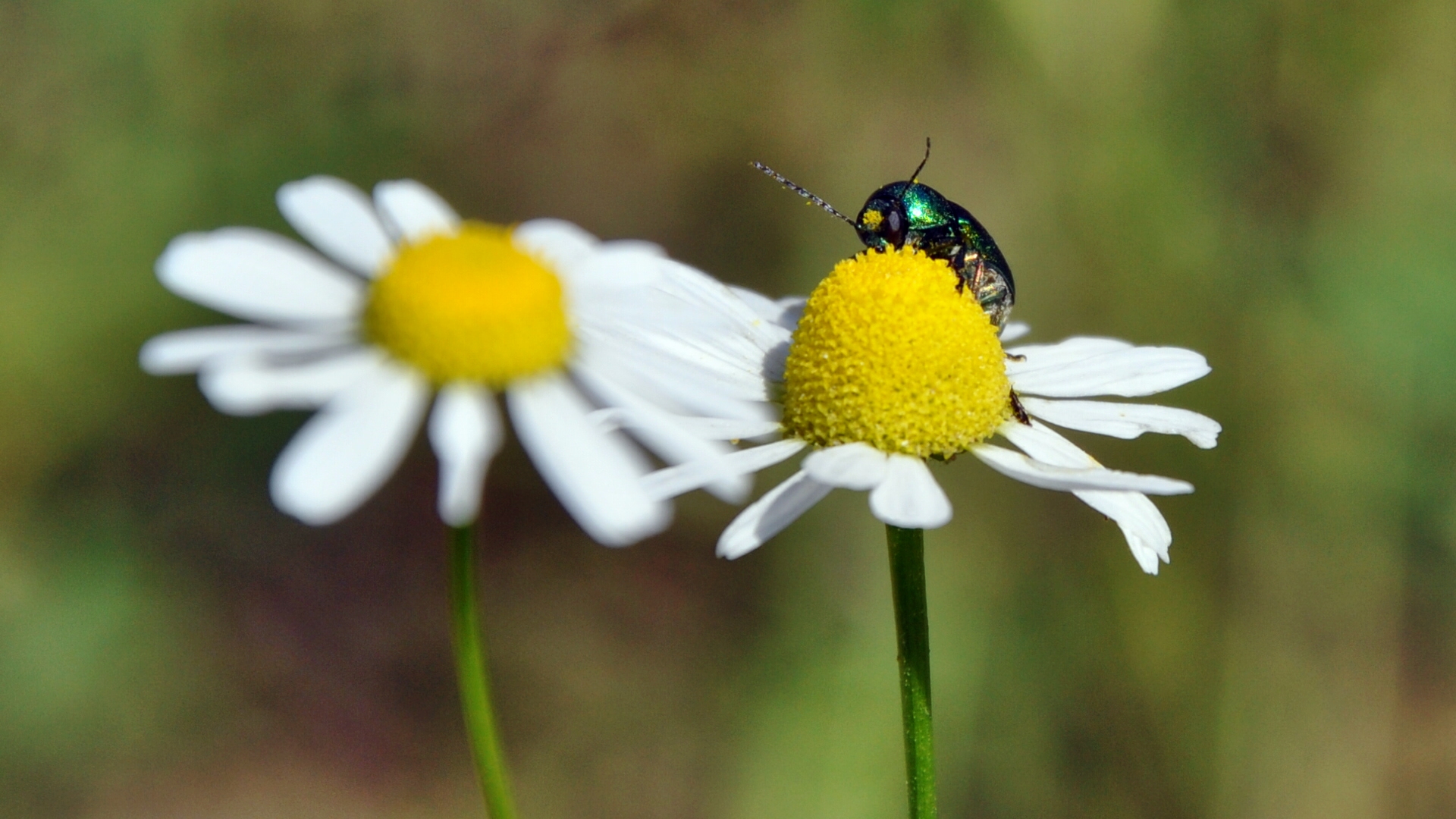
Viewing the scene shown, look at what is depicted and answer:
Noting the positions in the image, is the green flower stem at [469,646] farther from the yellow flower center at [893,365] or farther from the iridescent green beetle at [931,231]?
the iridescent green beetle at [931,231]

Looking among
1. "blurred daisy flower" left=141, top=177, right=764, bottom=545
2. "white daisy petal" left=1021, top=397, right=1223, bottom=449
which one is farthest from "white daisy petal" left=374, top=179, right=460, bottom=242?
"white daisy petal" left=1021, top=397, right=1223, bottom=449

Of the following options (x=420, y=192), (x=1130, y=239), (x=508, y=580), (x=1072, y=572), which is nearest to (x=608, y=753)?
(x=508, y=580)

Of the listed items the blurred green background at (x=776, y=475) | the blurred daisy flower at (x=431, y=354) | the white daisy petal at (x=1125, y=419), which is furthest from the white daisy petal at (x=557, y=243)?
the blurred green background at (x=776, y=475)

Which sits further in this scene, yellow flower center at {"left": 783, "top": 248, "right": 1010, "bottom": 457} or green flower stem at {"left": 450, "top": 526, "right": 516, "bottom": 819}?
yellow flower center at {"left": 783, "top": 248, "right": 1010, "bottom": 457}

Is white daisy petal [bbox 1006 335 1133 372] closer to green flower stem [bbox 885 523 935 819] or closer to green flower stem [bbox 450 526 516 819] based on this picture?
green flower stem [bbox 885 523 935 819]

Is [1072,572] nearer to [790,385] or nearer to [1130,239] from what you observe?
[1130,239]

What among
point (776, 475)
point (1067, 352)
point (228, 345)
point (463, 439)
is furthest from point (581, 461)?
point (776, 475)

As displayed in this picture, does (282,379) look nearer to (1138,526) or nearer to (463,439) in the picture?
(463,439)
